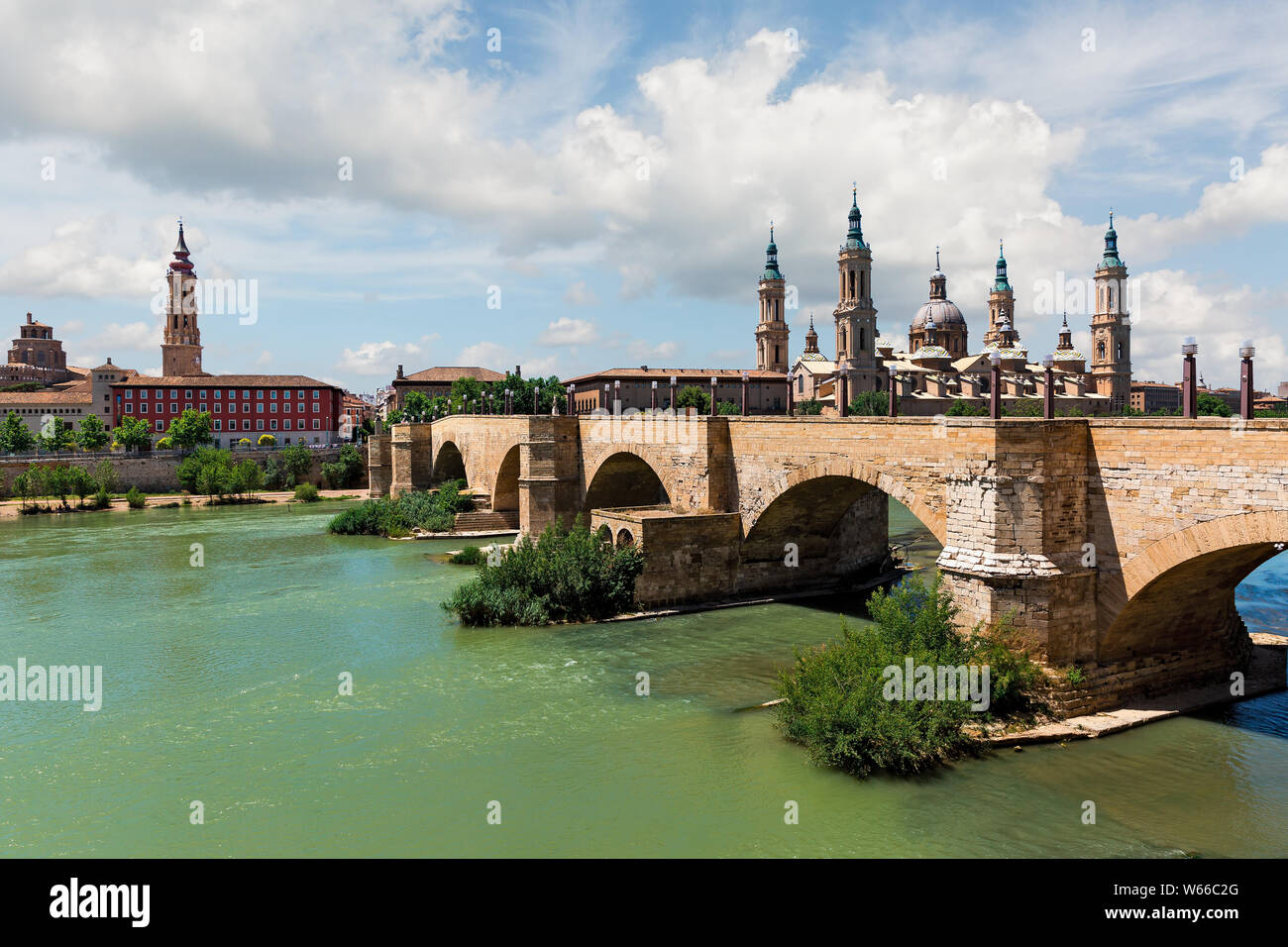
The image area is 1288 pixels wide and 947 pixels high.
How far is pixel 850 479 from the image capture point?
763 inches

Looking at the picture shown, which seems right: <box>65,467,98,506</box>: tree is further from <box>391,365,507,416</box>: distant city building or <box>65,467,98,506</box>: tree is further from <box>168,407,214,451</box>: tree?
<box>391,365,507,416</box>: distant city building

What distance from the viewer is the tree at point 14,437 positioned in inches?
2202

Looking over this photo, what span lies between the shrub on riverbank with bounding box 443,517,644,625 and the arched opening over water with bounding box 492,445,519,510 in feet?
48.6

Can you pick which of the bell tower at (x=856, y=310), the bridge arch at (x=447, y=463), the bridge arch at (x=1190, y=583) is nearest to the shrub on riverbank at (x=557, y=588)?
the bridge arch at (x=1190, y=583)

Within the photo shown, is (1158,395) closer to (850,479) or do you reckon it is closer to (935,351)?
(935,351)

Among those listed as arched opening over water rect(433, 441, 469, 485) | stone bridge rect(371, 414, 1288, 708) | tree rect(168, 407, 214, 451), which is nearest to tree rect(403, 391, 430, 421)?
tree rect(168, 407, 214, 451)

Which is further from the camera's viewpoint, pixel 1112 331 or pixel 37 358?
pixel 37 358

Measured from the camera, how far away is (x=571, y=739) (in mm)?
12898

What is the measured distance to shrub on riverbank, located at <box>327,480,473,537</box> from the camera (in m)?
36.9

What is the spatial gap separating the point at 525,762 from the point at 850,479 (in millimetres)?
10613

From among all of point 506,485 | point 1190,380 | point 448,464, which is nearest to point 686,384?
point 448,464

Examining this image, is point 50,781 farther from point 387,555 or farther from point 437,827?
point 387,555

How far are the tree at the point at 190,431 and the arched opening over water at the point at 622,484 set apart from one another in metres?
44.1
